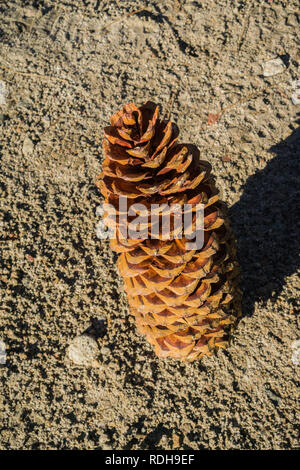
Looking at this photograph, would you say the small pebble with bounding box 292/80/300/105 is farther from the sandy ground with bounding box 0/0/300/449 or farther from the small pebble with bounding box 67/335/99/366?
the small pebble with bounding box 67/335/99/366

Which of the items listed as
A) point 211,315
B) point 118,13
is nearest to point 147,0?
point 118,13

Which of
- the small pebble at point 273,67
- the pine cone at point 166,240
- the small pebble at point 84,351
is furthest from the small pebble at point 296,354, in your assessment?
the small pebble at point 273,67

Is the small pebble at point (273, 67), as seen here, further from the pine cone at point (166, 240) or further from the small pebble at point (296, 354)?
the small pebble at point (296, 354)

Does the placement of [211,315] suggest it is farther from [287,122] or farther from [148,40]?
[148,40]

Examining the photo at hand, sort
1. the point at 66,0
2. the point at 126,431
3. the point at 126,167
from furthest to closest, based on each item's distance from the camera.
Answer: the point at 66,0
the point at 126,431
the point at 126,167

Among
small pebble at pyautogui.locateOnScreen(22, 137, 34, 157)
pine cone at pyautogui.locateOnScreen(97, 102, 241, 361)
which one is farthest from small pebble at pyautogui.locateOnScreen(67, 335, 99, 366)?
small pebble at pyautogui.locateOnScreen(22, 137, 34, 157)

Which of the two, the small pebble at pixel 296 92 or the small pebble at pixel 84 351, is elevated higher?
the small pebble at pixel 296 92
